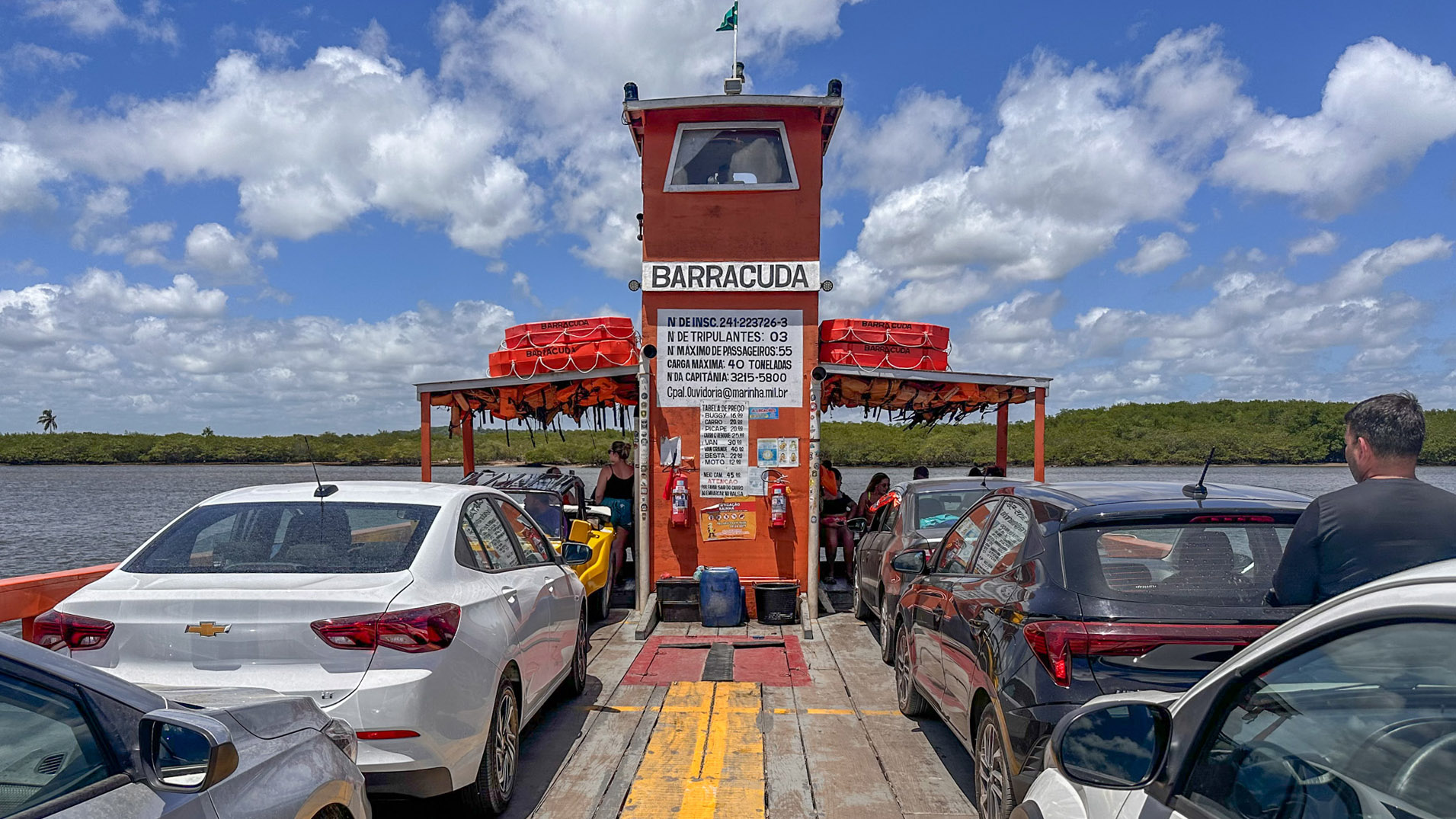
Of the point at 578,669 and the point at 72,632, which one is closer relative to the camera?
the point at 72,632

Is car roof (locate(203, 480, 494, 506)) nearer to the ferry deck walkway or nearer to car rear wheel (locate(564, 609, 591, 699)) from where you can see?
the ferry deck walkway

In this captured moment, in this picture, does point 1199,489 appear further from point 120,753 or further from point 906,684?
point 120,753

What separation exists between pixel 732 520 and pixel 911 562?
15.5 ft

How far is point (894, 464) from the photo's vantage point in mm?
51969

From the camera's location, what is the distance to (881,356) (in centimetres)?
1057

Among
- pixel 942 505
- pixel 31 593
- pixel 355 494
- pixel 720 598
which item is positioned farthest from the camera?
pixel 720 598

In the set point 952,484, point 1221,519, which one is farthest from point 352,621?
point 952,484

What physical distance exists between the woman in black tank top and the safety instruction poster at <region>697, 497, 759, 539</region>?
1735 millimetres

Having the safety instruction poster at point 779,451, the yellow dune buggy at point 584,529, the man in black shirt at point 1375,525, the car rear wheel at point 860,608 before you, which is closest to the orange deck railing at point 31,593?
the yellow dune buggy at point 584,529

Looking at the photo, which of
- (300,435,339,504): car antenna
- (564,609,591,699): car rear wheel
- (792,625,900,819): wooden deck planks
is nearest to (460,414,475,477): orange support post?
(564,609,591,699): car rear wheel

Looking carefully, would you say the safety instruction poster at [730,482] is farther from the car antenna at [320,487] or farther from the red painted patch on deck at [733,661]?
the car antenna at [320,487]

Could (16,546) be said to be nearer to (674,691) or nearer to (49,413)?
(674,691)

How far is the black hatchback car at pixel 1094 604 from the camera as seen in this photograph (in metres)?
3.40

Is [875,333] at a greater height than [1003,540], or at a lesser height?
greater
